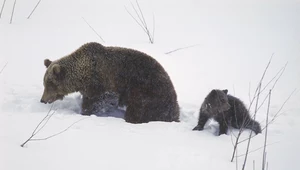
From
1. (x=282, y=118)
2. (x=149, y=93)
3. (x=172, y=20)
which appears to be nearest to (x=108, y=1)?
(x=172, y=20)

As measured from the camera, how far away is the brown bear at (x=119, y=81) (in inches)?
287

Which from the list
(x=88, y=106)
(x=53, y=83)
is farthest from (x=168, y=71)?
(x=53, y=83)

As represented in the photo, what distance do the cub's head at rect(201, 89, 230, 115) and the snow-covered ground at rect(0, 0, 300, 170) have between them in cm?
40

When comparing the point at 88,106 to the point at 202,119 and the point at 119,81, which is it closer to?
the point at 119,81

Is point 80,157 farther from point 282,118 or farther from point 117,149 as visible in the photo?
point 282,118

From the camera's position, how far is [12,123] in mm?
5387

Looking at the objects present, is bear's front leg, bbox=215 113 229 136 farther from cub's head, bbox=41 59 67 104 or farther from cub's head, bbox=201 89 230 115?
cub's head, bbox=41 59 67 104

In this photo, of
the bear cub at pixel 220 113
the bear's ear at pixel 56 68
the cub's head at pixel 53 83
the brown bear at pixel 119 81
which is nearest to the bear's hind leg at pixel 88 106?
the brown bear at pixel 119 81

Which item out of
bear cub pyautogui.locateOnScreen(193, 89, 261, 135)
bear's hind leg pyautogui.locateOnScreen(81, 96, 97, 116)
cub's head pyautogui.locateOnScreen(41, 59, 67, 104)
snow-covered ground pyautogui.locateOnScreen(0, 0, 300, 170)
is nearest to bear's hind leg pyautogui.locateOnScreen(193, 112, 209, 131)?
bear cub pyautogui.locateOnScreen(193, 89, 261, 135)

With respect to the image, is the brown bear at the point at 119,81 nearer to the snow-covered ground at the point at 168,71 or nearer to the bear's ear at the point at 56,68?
the bear's ear at the point at 56,68

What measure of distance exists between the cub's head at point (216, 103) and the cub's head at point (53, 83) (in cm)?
282

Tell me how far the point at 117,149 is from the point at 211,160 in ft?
4.06

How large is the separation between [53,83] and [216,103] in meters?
3.18

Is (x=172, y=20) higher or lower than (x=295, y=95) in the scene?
higher
